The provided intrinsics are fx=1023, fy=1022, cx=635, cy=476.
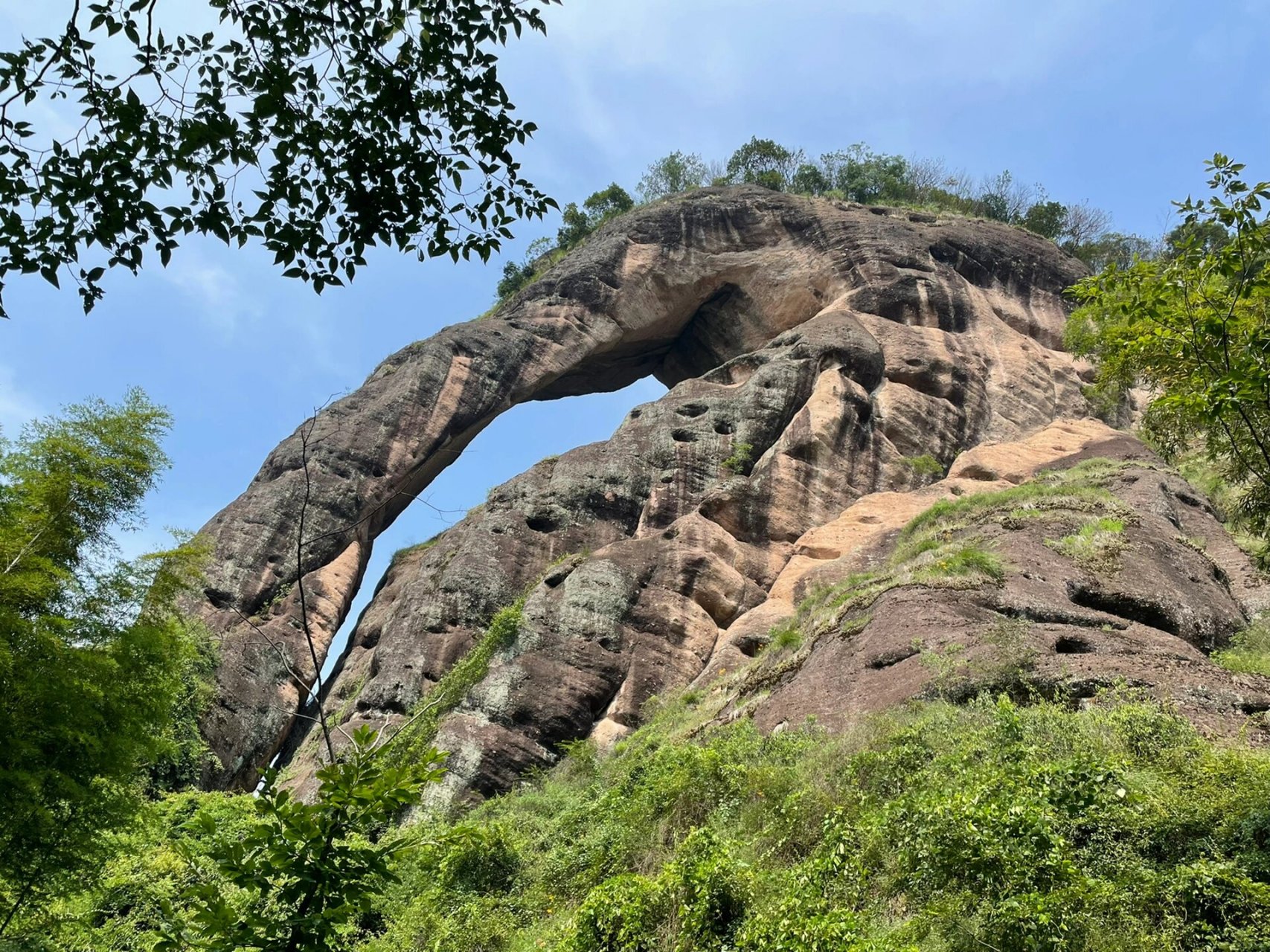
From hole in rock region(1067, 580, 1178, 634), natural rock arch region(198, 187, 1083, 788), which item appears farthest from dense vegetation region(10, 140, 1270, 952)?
natural rock arch region(198, 187, 1083, 788)

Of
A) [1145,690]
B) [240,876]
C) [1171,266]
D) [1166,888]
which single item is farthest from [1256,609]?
[240,876]


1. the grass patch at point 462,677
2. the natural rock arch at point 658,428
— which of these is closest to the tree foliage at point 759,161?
the natural rock arch at point 658,428

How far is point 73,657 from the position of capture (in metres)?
10.6

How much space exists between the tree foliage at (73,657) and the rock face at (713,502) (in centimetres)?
312

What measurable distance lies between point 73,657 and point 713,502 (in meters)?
17.0

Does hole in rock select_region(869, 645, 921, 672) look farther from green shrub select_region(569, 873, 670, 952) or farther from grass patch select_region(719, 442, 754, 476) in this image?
grass patch select_region(719, 442, 754, 476)

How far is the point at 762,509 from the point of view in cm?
2575

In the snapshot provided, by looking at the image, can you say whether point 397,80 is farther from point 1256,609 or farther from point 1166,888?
point 1256,609

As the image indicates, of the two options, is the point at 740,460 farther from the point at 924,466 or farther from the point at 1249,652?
the point at 1249,652

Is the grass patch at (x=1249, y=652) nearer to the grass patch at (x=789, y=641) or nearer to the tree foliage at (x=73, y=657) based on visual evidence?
the grass patch at (x=789, y=641)

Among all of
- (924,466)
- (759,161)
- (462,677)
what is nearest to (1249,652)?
(462,677)

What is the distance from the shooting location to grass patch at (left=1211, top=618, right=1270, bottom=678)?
11750 millimetres

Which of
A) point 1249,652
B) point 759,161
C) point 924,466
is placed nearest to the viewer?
point 1249,652

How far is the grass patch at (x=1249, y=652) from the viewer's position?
11.8 m
